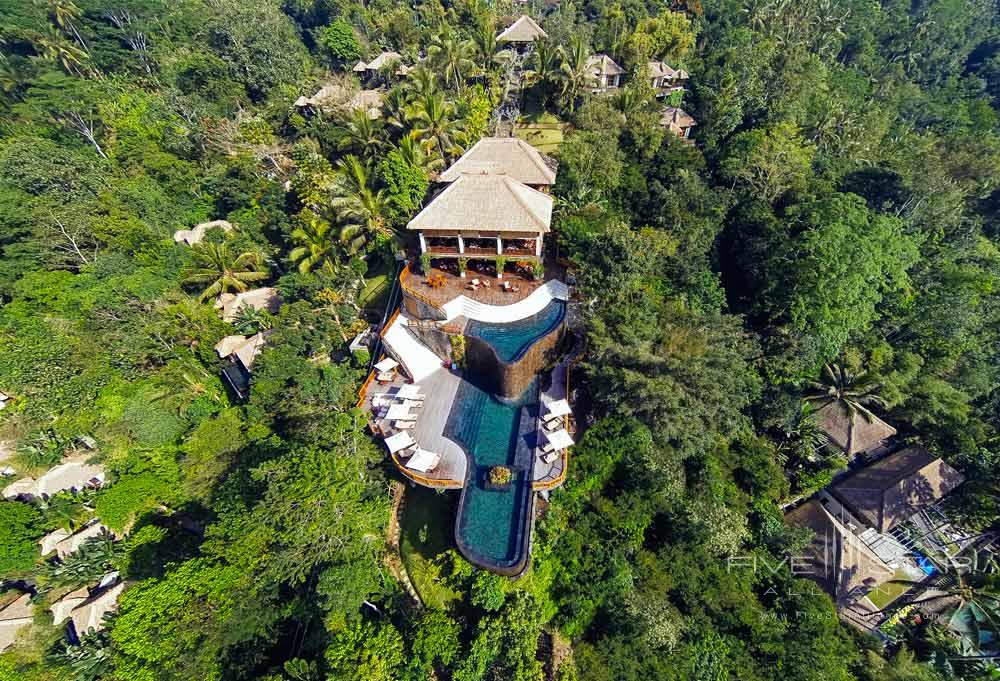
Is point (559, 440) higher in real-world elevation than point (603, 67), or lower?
lower

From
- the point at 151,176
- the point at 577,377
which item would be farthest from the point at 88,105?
the point at 577,377

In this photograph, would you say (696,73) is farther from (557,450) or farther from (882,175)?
(557,450)

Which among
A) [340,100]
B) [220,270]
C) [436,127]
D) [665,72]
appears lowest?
[220,270]

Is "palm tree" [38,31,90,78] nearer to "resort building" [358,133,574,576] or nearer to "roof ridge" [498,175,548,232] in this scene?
"resort building" [358,133,574,576]

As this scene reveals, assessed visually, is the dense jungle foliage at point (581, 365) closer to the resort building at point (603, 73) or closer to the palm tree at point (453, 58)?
the palm tree at point (453, 58)

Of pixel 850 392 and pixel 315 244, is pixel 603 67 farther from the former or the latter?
pixel 850 392

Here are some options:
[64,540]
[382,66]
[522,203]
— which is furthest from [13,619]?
[382,66]

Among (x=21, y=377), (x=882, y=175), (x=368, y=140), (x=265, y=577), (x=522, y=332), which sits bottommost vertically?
(x=265, y=577)
